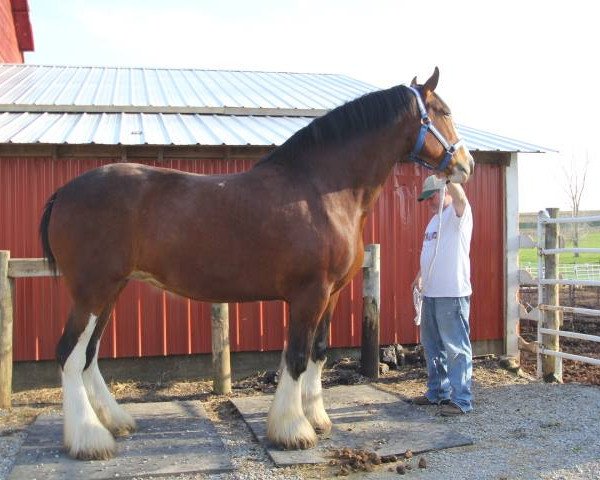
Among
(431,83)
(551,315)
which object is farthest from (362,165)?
(551,315)

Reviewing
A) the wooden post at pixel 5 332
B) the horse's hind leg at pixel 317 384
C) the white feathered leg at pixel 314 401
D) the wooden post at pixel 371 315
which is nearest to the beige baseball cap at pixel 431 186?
the horse's hind leg at pixel 317 384

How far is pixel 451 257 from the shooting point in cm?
518

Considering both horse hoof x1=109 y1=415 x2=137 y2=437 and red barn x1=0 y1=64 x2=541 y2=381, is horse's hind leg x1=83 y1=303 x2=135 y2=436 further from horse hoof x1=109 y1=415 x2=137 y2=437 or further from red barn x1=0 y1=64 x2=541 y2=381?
red barn x1=0 y1=64 x2=541 y2=381

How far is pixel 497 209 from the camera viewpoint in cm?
761

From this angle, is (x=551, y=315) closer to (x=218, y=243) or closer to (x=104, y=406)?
(x=218, y=243)

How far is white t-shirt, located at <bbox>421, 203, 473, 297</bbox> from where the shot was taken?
5.14 m

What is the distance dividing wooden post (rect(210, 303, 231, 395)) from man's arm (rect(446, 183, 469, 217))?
2495 millimetres

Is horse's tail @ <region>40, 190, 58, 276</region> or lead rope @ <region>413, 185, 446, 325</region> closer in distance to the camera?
horse's tail @ <region>40, 190, 58, 276</region>

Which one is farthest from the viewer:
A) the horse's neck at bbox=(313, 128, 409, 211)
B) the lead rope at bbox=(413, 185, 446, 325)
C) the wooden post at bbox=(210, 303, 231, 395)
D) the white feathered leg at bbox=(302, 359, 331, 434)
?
the wooden post at bbox=(210, 303, 231, 395)

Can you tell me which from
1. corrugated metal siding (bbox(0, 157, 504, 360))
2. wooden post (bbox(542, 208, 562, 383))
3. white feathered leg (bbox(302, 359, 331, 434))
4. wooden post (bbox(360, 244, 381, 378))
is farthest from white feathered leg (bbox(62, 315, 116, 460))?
wooden post (bbox(542, 208, 562, 383))

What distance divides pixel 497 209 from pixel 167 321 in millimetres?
4420

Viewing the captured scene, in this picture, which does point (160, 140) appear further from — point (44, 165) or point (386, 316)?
point (386, 316)

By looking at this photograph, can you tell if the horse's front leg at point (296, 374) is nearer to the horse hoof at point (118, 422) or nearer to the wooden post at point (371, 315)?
the horse hoof at point (118, 422)

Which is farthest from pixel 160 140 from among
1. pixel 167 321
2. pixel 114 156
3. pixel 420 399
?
pixel 420 399
